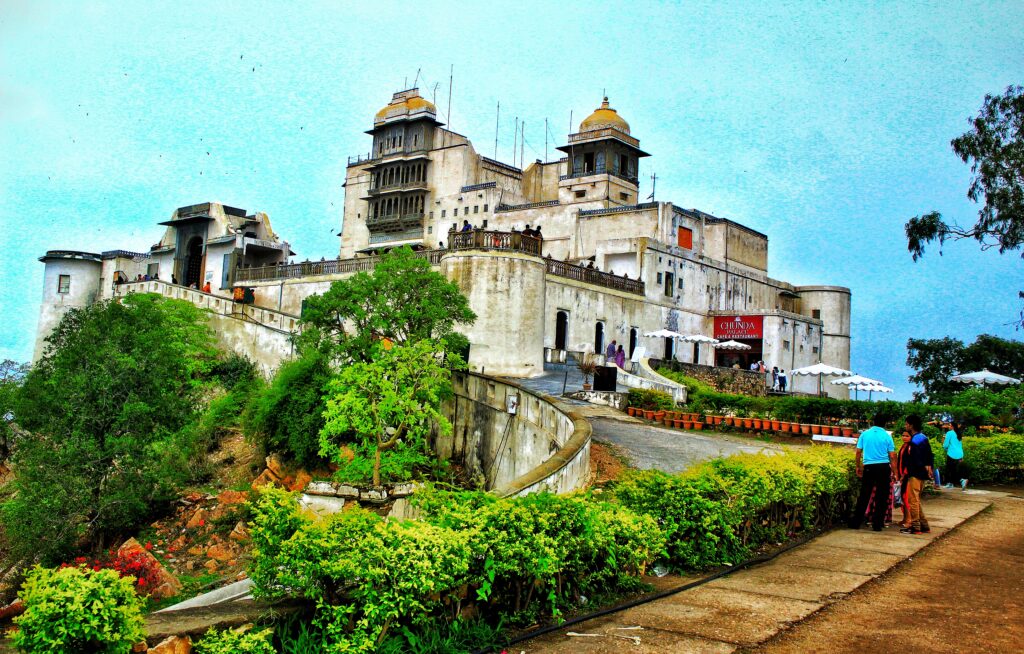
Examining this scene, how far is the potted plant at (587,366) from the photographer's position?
28039mm

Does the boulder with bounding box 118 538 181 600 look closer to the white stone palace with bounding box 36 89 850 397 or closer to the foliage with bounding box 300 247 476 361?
the foliage with bounding box 300 247 476 361

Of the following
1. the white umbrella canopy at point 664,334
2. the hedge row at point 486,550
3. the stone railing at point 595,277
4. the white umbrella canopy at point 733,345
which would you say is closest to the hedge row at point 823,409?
the stone railing at point 595,277

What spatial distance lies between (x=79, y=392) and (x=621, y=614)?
21067 mm

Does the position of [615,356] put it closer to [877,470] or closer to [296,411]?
[296,411]

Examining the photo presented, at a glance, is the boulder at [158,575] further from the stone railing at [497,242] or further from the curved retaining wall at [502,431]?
the stone railing at [497,242]

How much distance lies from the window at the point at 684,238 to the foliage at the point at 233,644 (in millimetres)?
41095

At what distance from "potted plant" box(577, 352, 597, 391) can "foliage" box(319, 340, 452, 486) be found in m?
7.63

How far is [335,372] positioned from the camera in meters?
26.0

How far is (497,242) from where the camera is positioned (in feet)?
98.5

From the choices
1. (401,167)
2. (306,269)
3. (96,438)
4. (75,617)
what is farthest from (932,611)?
(401,167)

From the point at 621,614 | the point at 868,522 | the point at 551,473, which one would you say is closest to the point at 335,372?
the point at 551,473

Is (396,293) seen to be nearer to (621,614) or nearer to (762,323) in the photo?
(621,614)

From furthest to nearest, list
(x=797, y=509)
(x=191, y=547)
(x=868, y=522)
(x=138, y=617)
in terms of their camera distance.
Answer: (x=191, y=547), (x=868, y=522), (x=797, y=509), (x=138, y=617)

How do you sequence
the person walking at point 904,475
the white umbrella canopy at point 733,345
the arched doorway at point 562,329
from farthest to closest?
1. the white umbrella canopy at point 733,345
2. the arched doorway at point 562,329
3. the person walking at point 904,475
